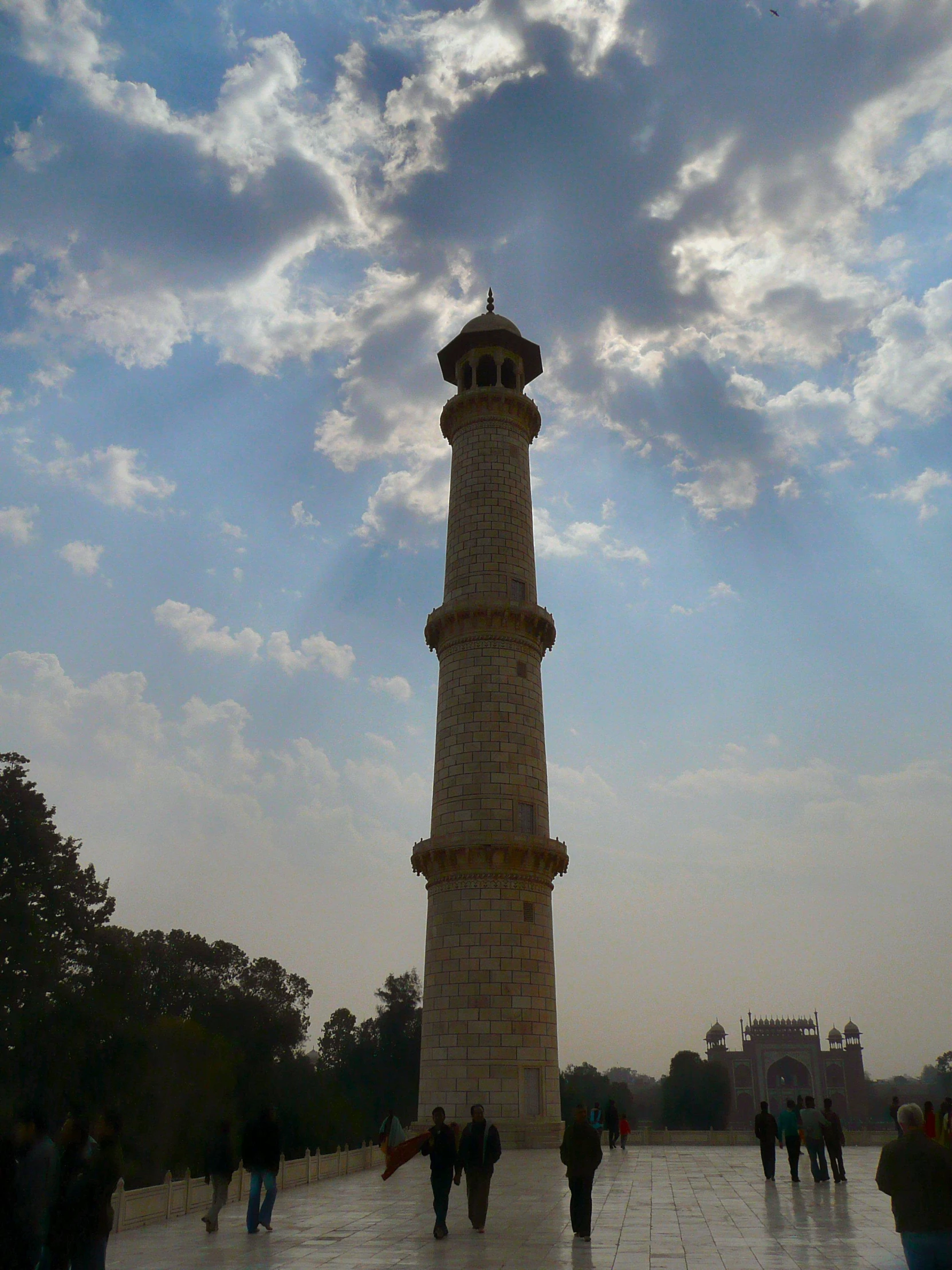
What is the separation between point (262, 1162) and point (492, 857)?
1569 cm

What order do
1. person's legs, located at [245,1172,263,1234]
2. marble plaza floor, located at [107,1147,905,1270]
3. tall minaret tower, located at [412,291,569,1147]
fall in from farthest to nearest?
tall minaret tower, located at [412,291,569,1147] < person's legs, located at [245,1172,263,1234] < marble plaza floor, located at [107,1147,905,1270]

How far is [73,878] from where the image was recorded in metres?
44.3

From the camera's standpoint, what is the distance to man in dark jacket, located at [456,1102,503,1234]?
560 inches

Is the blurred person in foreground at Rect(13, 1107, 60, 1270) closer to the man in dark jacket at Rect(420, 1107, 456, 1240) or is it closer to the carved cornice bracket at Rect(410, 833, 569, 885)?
the man in dark jacket at Rect(420, 1107, 456, 1240)

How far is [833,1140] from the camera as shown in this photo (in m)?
20.0

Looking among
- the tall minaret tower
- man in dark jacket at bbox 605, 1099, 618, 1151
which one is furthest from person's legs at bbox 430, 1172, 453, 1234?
man in dark jacket at bbox 605, 1099, 618, 1151

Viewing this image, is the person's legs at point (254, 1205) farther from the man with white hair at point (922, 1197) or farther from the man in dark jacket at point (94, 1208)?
the man with white hair at point (922, 1197)

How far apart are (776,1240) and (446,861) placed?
58.1 feet

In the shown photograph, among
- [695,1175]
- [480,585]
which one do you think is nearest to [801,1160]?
[695,1175]

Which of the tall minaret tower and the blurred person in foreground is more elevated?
the tall minaret tower

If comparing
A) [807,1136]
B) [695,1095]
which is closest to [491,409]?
[807,1136]

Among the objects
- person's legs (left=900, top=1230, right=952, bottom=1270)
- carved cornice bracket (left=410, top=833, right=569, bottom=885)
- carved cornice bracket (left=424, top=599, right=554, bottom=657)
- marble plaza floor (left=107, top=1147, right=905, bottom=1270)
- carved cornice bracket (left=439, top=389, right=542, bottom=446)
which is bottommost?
marble plaza floor (left=107, top=1147, right=905, bottom=1270)

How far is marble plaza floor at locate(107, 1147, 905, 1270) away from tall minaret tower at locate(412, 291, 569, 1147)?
6275 mm

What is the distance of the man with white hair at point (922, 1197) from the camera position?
7.29m
